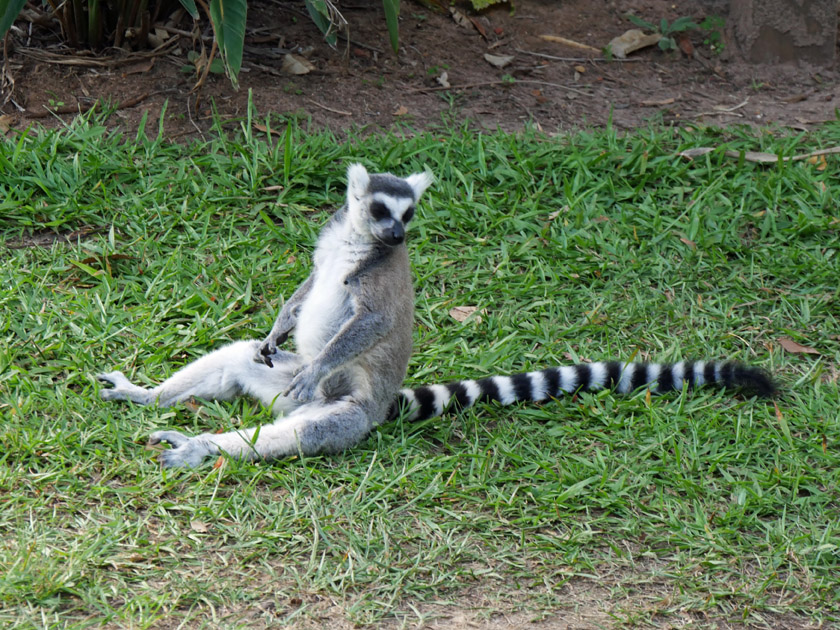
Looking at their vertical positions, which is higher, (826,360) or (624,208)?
(624,208)

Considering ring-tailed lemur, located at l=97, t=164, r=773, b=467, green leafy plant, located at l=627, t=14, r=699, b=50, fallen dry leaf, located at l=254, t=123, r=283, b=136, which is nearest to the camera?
ring-tailed lemur, located at l=97, t=164, r=773, b=467

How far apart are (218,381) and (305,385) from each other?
440 millimetres

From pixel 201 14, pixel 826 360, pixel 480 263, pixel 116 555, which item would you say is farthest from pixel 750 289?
pixel 201 14

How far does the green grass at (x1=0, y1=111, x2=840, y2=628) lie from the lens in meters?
2.95

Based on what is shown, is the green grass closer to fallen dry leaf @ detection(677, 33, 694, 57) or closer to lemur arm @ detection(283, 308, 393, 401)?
lemur arm @ detection(283, 308, 393, 401)

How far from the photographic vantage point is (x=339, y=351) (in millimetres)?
3574

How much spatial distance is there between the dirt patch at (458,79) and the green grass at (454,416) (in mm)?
368

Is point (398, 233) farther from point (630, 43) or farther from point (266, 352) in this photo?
point (630, 43)

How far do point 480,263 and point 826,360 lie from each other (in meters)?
1.91

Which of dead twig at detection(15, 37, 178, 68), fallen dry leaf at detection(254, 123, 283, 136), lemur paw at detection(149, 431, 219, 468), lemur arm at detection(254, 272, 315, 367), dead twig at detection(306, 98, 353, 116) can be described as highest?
dead twig at detection(15, 37, 178, 68)

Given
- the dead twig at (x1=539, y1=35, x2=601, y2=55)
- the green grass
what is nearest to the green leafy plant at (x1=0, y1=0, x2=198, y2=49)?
the green grass

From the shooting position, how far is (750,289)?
495cm

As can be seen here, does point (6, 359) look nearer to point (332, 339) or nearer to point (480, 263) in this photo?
point (332, 339)

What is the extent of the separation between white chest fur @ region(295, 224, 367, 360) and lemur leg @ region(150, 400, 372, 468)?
324 mm
